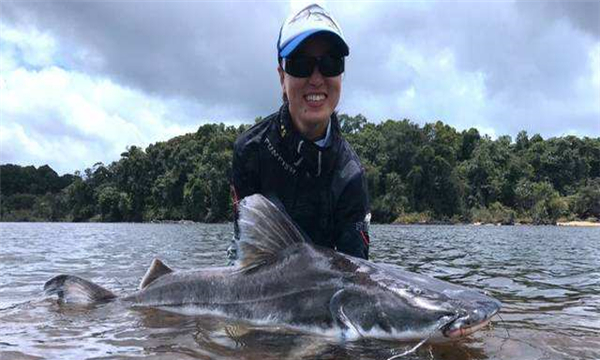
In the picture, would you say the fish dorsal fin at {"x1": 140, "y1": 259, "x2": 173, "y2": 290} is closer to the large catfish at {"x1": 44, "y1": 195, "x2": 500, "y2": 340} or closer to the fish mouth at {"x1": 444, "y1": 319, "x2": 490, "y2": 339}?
the large catfish at {"x1": 44, "y1": 195, "x2": 500, "y2": 340}

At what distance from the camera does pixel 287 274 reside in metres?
4.09

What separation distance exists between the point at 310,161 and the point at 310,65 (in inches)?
32.5

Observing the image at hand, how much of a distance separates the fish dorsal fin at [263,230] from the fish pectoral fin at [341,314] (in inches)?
21.6

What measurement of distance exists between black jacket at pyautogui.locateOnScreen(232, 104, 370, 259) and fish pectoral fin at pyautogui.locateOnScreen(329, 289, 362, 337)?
930 mm

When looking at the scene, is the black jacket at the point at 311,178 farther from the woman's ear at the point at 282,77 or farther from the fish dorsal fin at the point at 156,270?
the fish dorsal fin at the point at 156,270

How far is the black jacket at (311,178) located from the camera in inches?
188

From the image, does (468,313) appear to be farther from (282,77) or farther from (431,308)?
(282,77)

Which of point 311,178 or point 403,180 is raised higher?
point 403,180

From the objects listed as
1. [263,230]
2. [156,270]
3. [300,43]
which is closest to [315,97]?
[300,43]

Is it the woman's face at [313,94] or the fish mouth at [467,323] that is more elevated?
the woman's face at [313,94]

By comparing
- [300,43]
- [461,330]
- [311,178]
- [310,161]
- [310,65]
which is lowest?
[461,330]

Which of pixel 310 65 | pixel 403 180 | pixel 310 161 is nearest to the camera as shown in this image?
pixel 310 65

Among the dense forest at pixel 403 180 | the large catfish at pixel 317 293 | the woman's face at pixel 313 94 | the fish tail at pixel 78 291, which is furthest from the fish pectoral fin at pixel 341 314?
the dense forest at pixel 403 180

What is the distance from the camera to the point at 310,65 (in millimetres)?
4355
